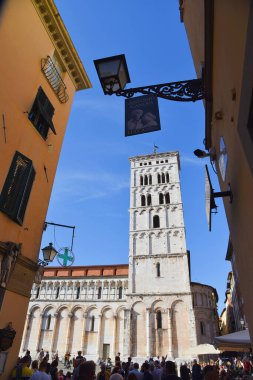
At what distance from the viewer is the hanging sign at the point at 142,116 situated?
498cm

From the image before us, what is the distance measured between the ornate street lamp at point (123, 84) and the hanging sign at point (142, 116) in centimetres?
45

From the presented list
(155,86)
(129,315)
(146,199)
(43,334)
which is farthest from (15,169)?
(43,334)

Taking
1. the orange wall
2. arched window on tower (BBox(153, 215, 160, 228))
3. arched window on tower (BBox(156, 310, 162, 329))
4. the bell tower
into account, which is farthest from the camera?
arched window on tower (BBox(153, 215, 160, 228))

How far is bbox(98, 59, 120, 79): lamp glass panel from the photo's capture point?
14.7 feet

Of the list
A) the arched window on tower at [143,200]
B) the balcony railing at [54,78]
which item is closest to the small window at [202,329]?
the arched window on tower at [143,200]

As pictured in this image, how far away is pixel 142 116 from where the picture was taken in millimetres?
5105

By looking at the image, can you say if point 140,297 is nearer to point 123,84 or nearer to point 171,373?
point 171,373

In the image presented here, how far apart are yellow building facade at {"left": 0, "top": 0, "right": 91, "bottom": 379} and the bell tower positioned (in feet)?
96.3

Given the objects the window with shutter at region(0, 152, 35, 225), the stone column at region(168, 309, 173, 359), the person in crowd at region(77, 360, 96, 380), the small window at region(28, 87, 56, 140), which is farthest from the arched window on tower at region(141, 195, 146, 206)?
the person in crowd at region(77, 360, 96, 380)

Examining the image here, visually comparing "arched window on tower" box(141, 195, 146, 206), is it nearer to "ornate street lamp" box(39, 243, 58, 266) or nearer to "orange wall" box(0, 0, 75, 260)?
"orange wall" box(0, 0, 75, 260)

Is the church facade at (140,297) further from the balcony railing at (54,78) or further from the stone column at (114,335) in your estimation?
the balcony railing at (54,78)

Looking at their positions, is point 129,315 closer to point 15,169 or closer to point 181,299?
point 181,299

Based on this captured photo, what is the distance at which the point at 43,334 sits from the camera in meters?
40.8

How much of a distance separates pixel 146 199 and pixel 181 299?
16493 millimetres
